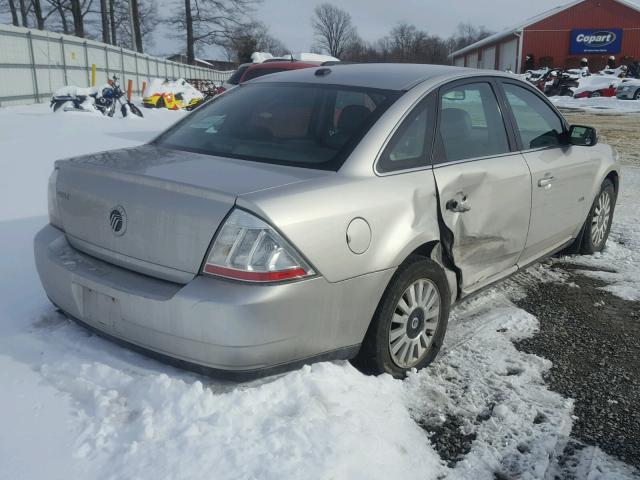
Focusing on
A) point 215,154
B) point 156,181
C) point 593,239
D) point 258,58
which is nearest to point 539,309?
point 593,239

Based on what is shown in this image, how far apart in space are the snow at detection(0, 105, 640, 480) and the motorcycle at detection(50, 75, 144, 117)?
37.7ft

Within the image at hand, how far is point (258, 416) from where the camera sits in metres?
2.46

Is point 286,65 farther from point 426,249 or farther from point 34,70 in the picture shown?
point 34,70

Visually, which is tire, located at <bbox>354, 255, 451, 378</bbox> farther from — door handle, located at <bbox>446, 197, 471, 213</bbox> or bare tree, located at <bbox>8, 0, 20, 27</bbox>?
bare tree, located at <bbox>8, 0, 20, 27</bbox>

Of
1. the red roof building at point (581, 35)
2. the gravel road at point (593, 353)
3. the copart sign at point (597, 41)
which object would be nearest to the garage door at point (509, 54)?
the red roof building at point (581, 35)

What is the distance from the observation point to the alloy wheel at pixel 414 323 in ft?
9.86

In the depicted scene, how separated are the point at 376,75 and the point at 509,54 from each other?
5203 centimetres

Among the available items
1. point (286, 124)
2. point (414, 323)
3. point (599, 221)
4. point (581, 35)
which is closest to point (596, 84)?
point (581, 35)

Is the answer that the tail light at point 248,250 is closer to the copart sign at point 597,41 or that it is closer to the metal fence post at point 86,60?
the metal fence post at point 86,60

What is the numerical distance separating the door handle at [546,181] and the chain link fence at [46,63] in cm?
1616

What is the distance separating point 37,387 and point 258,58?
19.0 metres

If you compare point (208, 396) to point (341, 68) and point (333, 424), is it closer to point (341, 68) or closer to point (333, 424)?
point (333, 424)

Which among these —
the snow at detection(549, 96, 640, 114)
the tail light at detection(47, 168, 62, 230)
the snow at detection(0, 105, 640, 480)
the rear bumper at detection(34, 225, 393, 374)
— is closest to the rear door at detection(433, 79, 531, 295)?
the snow at detection(0, 105, 640, 480)

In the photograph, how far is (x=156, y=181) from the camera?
8.77 ft
